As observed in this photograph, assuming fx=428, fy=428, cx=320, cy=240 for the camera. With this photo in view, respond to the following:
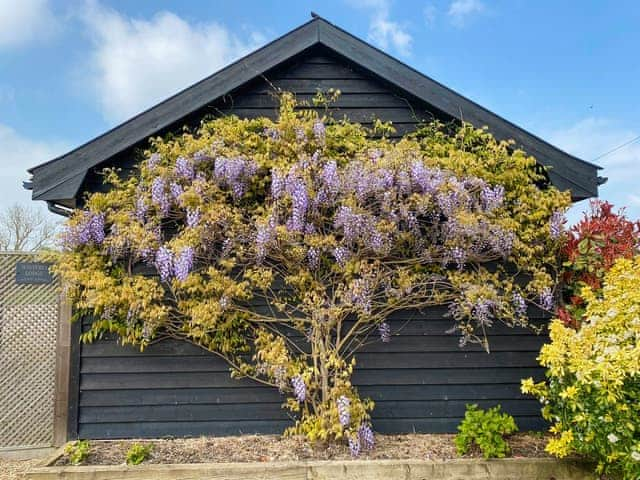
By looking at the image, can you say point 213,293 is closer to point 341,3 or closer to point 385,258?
point 385,258

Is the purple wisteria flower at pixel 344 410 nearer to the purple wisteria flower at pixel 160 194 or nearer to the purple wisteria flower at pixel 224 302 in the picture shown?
the purple wisteria flower at pixel 224 302

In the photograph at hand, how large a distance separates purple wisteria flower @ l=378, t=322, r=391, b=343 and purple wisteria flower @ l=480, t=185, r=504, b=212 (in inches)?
53.4

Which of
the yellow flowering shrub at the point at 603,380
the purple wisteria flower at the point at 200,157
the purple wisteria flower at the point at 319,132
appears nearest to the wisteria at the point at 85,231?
the purple wisteria flower at the point at 200,157

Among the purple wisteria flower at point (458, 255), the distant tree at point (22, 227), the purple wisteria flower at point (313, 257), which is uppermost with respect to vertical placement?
the distant tree at point (22, 227)

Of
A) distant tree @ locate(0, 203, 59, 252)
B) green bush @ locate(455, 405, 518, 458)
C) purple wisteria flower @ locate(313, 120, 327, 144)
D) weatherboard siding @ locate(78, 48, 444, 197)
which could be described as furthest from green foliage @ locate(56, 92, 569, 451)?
distant tree @ locate(0, 203, 59, 252)

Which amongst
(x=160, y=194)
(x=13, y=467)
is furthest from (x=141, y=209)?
(x=13, y=467)

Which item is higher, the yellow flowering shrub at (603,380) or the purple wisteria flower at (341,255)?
the purple wisteria flower at (341,255)

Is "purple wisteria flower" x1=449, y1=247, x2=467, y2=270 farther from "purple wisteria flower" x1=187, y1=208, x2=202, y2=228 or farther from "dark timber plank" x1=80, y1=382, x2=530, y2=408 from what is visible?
"purple wisteria flower" x1=187, y1=208, x2=202, y2=228

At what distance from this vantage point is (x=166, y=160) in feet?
12.8

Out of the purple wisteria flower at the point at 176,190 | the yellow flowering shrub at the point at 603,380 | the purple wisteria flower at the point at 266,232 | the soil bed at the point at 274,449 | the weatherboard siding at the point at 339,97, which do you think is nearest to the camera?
the yellow flowering shrub at the point at 603,380

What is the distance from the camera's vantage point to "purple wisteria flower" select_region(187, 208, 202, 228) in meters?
3.57

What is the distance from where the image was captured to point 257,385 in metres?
3.91

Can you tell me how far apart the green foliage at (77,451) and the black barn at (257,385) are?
0.32 m

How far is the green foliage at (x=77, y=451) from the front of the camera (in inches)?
128
